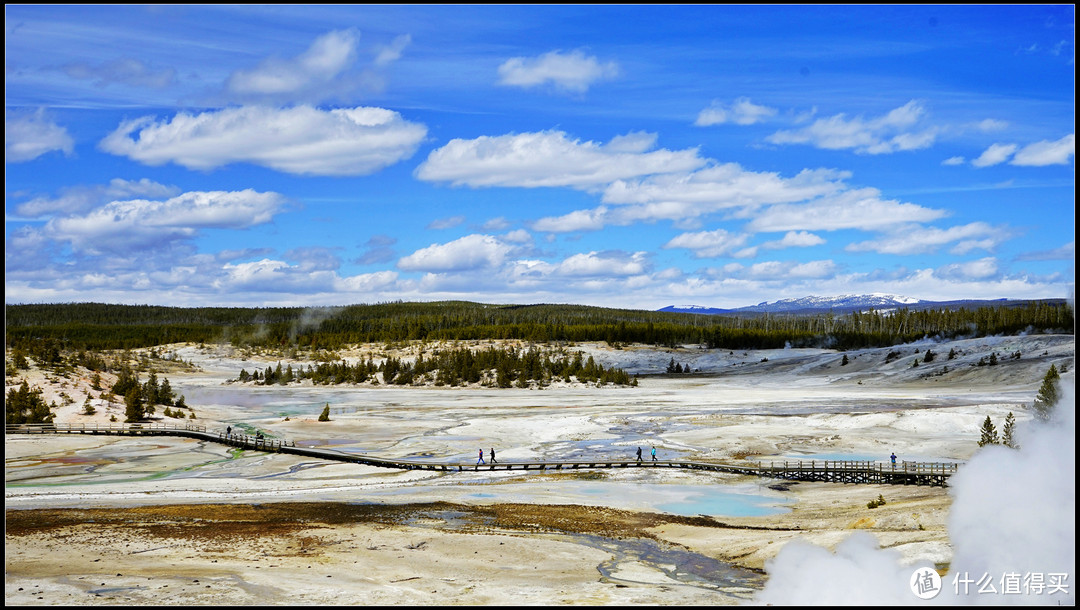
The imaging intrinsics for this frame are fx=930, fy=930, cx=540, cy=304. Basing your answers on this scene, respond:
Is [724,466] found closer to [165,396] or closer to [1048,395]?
[1048,395]

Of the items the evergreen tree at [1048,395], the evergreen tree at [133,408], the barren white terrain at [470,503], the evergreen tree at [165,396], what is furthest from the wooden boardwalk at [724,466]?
the evergreen tree at [165,396]

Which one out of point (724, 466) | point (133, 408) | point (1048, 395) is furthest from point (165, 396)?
point (1048, 395)

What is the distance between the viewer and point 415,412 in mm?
64938

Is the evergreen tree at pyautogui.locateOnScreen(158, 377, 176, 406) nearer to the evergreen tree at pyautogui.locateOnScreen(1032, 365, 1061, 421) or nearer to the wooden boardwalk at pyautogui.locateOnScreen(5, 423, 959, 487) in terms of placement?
the wooden boardwalk at pyautogui.locateOnScreen(5, 423, 959, 487)

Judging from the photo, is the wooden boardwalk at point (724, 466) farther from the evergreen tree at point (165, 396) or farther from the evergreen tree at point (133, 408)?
the evergreen tree at point (165, 396)

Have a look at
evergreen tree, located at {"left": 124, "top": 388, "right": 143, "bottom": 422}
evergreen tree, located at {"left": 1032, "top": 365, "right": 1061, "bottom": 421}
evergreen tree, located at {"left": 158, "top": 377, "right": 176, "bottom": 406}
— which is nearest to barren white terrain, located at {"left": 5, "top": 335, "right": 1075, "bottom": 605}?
evergreen tree, located at {"left": 124, "top": 388, "right": 143, "bottom": 422}

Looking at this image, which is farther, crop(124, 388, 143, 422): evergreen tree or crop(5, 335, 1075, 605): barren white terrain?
crop(124, 388, 143, 422): evergreen tree

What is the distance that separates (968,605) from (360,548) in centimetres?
1580

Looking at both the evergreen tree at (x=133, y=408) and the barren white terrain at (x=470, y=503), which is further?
the evergreen tree at (x=133, y=408)

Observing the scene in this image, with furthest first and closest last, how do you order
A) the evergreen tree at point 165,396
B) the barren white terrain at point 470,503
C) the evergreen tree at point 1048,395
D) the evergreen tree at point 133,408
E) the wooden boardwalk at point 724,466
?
the evergreen tree at point 165,396, the evergreen tree at point 133,408, the evergreen tree at point 1048,395, the wooden boardwalk at point 724,466, the barren white terrain at point 470,503

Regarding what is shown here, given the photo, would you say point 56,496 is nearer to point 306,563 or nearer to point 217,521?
point 217,521

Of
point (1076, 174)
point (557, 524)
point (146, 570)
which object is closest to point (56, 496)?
point (146, 570)

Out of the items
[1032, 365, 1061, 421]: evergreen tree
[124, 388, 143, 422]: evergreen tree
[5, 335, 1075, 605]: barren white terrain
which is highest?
[1032, 365, 1061, 421]: evergreen tree

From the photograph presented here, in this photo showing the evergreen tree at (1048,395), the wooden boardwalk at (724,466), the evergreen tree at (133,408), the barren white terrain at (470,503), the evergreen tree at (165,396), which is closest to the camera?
the barren white terrain at (470,503)
